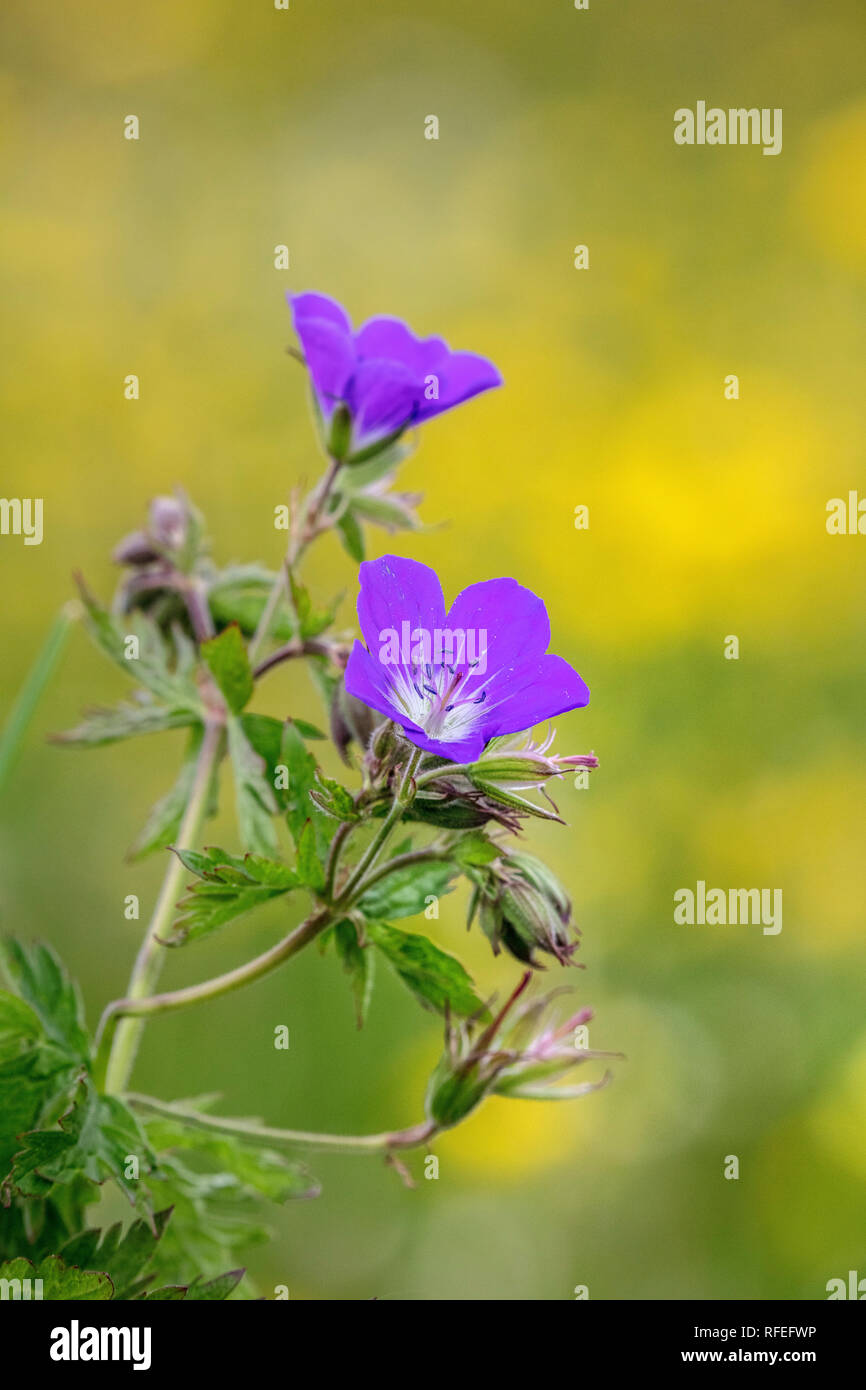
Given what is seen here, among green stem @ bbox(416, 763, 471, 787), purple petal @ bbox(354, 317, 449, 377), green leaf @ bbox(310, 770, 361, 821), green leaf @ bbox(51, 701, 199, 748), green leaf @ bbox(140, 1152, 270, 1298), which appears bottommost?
green leaf @ bbox(140, 1152, 270, 1298)

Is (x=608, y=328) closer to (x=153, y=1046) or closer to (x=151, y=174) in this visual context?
(x=151, y=174)

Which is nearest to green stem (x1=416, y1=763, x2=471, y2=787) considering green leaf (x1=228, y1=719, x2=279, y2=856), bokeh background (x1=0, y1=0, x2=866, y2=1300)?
green leaf (x1=228, y1=719, x2=279, y2=856)

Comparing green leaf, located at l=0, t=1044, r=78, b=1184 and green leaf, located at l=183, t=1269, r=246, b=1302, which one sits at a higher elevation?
green leaf, located at l=0, t=1044, r=78, b=1184

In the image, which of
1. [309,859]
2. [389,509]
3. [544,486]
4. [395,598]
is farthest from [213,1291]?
[544,486]

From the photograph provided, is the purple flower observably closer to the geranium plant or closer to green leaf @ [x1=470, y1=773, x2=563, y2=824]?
the geranium plant

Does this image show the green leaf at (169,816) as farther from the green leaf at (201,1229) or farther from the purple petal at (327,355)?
the purple petal at (327,355)

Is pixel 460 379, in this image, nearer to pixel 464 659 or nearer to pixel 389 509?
pixel 389 509

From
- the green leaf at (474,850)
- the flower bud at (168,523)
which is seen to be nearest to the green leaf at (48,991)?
the green leaf at (474,850)
